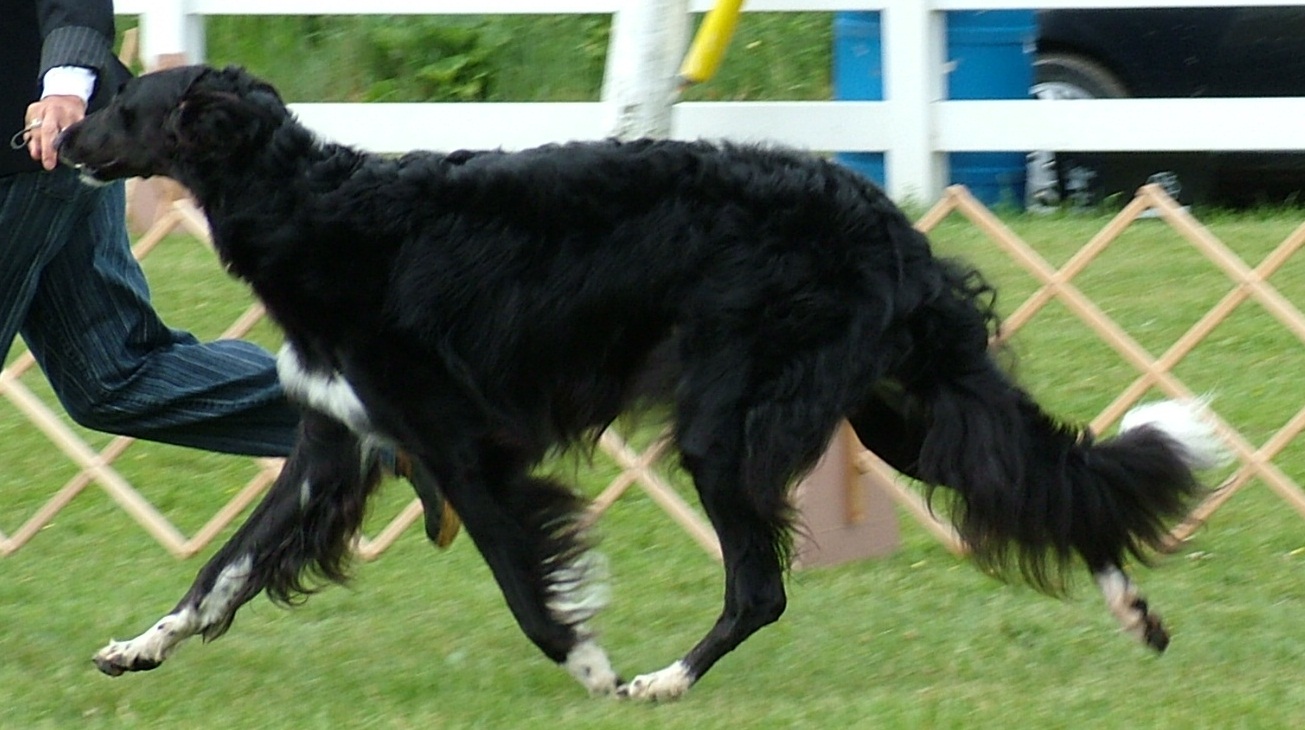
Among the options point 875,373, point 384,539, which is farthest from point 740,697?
point 384,539

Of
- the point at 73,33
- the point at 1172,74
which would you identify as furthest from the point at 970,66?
the point at 73,33

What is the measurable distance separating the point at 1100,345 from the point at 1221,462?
2.22 m

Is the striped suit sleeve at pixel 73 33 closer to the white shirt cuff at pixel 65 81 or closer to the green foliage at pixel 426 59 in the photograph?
the white shirt cuff at pixel 65 81

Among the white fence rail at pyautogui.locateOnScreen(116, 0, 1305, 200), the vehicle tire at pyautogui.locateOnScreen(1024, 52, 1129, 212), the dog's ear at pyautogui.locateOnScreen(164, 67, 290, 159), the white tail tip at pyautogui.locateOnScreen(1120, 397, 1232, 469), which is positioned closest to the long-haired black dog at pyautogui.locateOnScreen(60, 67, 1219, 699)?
the dog's ear at pyautogui.locateOnScreen(164, 67, 290, 159)

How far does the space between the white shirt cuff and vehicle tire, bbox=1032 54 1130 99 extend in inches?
211

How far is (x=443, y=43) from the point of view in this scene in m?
10.9

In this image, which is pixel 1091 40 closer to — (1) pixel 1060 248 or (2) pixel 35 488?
(1) pixel 1060 248

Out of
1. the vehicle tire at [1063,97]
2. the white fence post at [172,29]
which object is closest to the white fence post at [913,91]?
the vehicle tire at [1063,97]

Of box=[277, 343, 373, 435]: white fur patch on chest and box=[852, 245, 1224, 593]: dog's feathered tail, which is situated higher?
box=[277, 343, 373, 435]: white fur patch on chest

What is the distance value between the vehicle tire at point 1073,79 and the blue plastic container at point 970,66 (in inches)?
12.4

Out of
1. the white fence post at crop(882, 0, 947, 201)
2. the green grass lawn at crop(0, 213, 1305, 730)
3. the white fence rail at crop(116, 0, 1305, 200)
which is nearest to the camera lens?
the green grass lawn at crop(0, 213, 1305, 730)

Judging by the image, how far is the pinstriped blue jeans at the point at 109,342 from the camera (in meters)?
4.46

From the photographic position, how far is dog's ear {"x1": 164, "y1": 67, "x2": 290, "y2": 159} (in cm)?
415

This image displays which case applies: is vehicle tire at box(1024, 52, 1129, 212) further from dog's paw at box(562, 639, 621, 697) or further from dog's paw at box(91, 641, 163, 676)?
dog's paw at box(91, 641, 163, 676)
